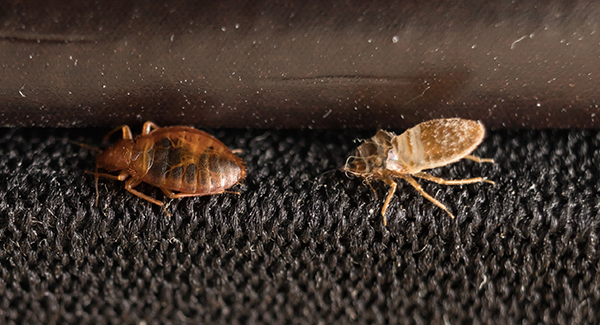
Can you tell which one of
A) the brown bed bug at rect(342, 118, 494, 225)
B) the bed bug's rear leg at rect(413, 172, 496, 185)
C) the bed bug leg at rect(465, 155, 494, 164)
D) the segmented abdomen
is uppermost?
the segmented abdomen

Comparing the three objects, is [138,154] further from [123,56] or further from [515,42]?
[515,42]

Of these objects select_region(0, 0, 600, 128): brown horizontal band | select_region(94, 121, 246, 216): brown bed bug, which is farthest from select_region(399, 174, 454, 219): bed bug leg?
select_region(94, 121, 246, 216): brown bed bug

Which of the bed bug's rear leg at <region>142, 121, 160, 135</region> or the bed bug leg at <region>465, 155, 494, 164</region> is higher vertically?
the bed bug's rear leg at <region>142, 121, 160, 135</region>

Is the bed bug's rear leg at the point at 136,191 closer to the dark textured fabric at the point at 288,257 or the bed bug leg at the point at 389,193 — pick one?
the dark textured fabric at the point at 288,257

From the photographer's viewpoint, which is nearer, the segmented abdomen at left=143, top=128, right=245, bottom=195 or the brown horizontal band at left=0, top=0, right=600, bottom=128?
the brown horizontal band at left=0, top=0, right=600, bottom=128

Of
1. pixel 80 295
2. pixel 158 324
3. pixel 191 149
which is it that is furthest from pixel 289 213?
pixel 80 295

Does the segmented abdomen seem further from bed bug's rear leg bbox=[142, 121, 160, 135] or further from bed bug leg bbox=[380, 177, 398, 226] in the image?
bed bug leg bbox=[380, 177, 398, 226]
